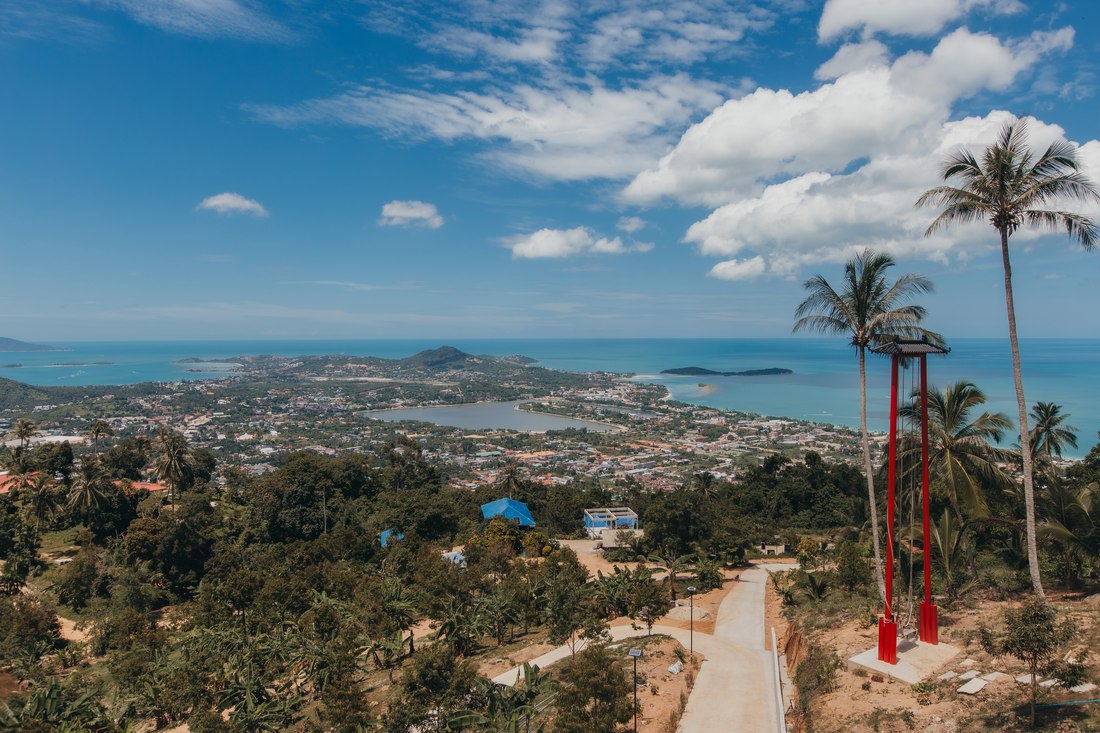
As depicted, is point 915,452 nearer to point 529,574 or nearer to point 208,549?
point 529,574

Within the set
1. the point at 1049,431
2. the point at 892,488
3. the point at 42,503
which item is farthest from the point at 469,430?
the point at 892,488

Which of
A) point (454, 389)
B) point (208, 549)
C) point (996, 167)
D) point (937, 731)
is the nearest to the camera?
point (937, 731)

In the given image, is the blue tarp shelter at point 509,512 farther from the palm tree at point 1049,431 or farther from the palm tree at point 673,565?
the palm tree at point 1049,431

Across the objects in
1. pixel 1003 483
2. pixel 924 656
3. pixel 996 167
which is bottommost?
pixel 924 656

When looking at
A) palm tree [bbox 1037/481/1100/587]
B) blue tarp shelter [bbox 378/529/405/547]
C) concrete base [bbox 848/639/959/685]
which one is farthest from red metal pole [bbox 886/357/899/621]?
blue tarp shelter [bbox 378/529/405/547]

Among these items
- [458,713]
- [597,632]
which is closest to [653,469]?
[597,632]

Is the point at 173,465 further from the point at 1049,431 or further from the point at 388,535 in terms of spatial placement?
the point at 1049,431

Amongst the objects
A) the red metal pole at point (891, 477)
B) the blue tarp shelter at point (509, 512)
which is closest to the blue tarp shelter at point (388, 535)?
the blue tarp shelter at point (509, 512)

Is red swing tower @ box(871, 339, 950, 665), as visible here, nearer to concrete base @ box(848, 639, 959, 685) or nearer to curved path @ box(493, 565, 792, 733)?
concrete base @ box(848, 639, 959, 685)
